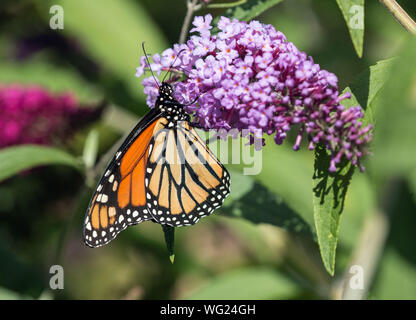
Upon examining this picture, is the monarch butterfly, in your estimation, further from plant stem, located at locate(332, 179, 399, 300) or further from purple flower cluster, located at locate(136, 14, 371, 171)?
plant stem, located at locate(332, 179, 399, 300)

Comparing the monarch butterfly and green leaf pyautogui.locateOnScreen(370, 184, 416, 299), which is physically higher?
the monarch butterfly

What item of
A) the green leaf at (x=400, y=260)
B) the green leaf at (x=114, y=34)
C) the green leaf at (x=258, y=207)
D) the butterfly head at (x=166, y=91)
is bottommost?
the green leaf at (x=400, y=260)

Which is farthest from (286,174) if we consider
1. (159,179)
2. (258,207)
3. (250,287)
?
(159,179)

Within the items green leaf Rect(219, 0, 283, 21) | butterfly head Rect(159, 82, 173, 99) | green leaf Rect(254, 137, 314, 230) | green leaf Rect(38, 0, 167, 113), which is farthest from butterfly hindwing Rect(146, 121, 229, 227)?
green leaf Rect(38, 0, 167, 113)

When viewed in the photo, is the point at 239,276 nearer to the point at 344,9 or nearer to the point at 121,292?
the point at 121,292

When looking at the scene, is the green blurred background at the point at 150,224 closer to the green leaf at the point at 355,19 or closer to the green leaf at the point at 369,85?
the green leaf at the point at 369,85

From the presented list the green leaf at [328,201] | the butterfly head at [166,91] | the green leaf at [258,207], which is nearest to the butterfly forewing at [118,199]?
the butterfly head at [166,91]

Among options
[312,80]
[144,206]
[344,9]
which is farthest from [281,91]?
[144,206]
